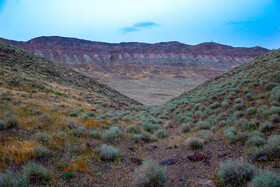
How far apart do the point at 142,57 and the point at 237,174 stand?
96.5 meters

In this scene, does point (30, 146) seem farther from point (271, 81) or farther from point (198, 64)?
point (198, 64)

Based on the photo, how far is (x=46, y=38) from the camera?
104812mm

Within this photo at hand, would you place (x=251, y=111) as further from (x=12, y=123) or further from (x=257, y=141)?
(x=12, y=123)

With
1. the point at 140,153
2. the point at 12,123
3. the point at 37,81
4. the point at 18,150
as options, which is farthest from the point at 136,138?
the point at 37,81

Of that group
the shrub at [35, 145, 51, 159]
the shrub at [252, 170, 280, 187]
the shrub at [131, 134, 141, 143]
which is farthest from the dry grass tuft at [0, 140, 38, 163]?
the shrub at [252, 170, 280, 187]

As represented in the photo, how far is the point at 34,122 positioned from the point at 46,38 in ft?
383

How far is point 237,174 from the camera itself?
11.8 feet

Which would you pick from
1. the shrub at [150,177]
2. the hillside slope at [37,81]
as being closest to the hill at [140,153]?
the shrub at [150,177]

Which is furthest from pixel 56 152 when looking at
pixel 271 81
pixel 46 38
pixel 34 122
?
pixel 46 38

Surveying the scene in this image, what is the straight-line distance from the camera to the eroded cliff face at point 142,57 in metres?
79.9

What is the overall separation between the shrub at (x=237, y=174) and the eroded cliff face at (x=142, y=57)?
67908 mm

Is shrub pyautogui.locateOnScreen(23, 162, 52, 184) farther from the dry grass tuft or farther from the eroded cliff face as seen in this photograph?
the eroded cliff face

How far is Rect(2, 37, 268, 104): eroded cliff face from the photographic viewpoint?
79938 mm

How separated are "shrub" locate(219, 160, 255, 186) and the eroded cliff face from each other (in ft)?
223
